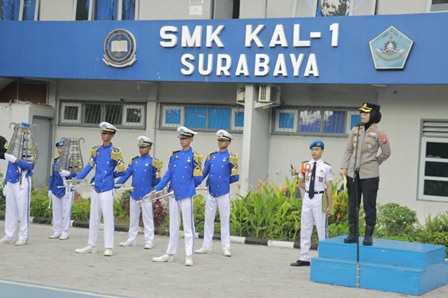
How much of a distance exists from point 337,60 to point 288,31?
147cm

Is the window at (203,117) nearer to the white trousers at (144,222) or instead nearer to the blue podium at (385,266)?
the white trousers at (144,222)

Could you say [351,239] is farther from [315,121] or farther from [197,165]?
[315,121]

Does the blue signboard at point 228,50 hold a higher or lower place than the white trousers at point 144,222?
higher

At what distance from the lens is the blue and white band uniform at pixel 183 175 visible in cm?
1393

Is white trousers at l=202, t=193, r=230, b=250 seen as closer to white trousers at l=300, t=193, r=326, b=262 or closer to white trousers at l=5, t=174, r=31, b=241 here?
white trousers at l=300, t=193, r=326, b=262

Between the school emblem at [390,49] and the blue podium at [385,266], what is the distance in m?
7.13

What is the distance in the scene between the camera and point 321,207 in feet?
45.5

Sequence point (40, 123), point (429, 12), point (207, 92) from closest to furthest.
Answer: point (429, 12)
point (207, 92)
point (40, 123)

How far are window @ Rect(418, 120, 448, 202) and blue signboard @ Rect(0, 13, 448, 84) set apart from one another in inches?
56.9

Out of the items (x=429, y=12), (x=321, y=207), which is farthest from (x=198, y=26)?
(x=321, y=207)

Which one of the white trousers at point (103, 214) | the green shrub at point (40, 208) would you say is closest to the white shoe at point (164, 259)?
the white trousers at point (103, 214)

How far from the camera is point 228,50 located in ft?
68.8

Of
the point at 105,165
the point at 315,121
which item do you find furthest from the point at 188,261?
the point at 315,121

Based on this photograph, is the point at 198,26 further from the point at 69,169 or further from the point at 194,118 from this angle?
the point at 69,169
